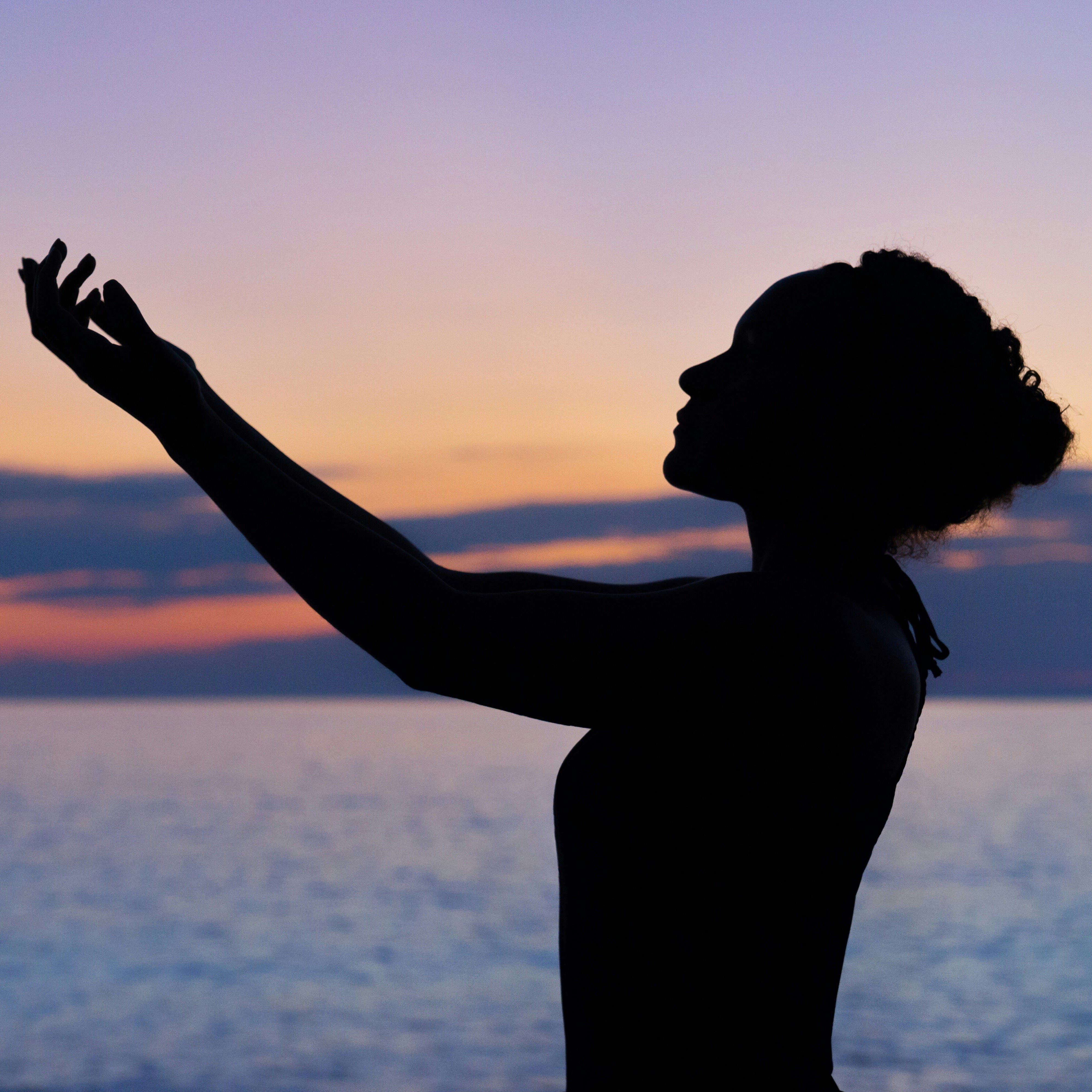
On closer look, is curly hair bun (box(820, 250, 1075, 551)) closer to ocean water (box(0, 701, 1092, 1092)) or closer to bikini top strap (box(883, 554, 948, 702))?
bikini top strap (box(883, 554, 948, 702))

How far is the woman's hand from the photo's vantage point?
1.62 m

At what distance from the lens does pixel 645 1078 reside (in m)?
1.74

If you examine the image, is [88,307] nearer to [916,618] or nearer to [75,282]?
[75,282]

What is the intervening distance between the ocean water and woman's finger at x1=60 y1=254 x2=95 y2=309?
1751cm

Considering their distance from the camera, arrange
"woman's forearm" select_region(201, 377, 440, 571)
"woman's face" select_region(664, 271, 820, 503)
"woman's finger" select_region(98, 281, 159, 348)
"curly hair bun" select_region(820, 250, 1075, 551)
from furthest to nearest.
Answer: "woman's forearm" select_region(201, 377, 440, 571) → "woman's face" select_region(664, 271, 820, 503) → "curly hair bun" select_region(820, 250, 1075, 551) → "woman's finger" select_region(98, 281, 159, 348)

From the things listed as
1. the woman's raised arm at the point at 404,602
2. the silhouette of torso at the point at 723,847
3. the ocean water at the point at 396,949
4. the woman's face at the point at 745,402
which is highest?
the woman's face at the point at 745,402

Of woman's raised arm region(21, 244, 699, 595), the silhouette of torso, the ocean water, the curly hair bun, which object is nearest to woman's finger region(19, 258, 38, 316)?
woman's raised arm region(21, 244, 699, 595)

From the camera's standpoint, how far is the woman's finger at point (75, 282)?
1.74 meters

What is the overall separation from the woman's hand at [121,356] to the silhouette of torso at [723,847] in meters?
0.70

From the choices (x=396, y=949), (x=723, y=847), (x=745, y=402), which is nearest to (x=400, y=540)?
(x=745, y=402)

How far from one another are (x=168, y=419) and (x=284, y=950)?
2509 cm

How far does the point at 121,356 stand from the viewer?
1615mm

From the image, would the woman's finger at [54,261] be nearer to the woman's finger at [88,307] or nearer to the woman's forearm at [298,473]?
the woman's finger at [88,307]

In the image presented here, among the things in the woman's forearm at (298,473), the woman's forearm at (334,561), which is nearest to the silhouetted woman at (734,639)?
the woman's forearm at (334,561)
